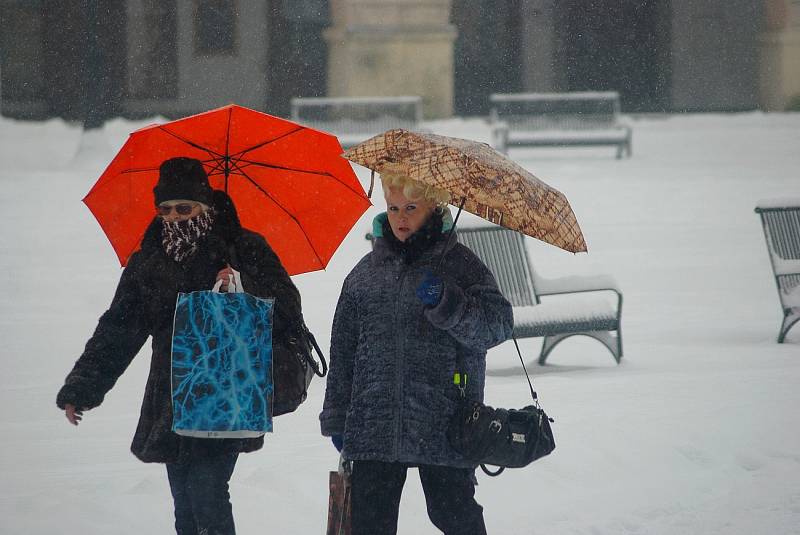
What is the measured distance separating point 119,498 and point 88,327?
3.91 metres

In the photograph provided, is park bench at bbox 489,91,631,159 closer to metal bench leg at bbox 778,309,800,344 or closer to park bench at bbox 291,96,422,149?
park bench at bbox 291,96,422,149

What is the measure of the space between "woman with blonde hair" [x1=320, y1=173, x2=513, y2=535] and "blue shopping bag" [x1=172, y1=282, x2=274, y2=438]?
0.24 m

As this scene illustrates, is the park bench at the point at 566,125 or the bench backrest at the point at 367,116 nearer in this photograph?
the park bench at the point at 566,125

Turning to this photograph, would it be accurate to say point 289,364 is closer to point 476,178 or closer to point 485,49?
point 476,178

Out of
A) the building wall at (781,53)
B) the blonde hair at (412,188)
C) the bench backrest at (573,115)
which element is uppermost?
the building wall at (781,53)

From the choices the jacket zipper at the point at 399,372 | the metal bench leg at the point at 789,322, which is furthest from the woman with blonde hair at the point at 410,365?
the metal bench leg at the point at 789,322

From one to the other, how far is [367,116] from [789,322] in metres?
12.9

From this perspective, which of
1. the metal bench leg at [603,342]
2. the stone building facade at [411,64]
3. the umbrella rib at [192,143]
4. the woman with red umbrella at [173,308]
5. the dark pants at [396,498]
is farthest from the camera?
the stone building facade at [411,64]

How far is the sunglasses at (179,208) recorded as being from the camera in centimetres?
331

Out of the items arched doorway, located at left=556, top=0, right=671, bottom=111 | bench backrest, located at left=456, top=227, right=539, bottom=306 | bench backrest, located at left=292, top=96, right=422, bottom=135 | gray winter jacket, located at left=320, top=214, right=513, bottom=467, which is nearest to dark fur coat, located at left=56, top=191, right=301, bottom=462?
gray winter jacket, located at left=320, top=214, right=513, bottom=467

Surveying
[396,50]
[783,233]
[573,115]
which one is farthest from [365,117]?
[783,233]

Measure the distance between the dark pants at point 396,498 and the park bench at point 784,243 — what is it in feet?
16.9

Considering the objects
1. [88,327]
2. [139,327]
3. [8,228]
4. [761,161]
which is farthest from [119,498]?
[761,161]

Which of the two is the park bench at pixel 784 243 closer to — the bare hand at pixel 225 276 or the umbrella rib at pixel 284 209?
the umbrella rib at pixel 284 209
